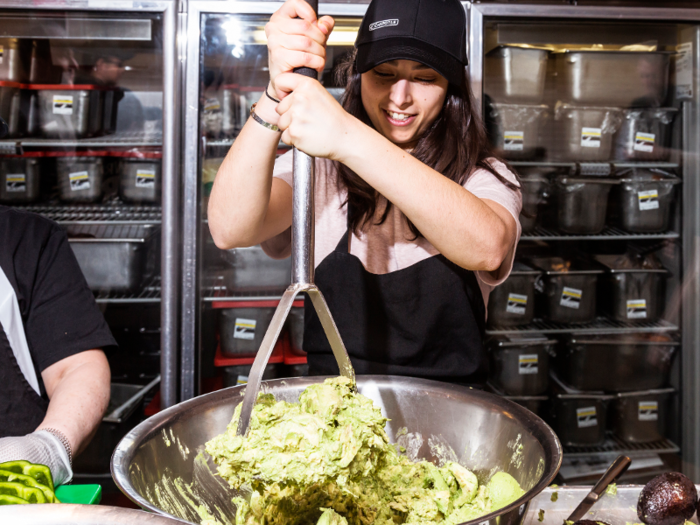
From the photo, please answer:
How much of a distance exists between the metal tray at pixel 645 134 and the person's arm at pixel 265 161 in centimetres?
195

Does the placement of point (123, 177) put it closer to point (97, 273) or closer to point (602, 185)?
point (97, 273)

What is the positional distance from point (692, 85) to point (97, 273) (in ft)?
8.83

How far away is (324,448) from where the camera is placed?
0.65 m

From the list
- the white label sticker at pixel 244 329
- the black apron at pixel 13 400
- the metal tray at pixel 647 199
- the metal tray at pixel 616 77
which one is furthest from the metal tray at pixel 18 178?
the metal tray at pixel 647 199

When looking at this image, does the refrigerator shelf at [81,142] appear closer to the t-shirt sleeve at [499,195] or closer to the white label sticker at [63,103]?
the white label sticker at [63,103]

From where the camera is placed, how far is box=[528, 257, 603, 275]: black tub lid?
259cm

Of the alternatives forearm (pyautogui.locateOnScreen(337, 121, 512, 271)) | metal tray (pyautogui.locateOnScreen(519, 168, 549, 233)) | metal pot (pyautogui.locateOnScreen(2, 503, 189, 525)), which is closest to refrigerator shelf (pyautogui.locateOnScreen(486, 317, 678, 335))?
metal tray (pyautogui.locateOnScreen(519, 168, 549, 233))

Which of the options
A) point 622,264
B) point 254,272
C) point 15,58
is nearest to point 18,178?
point 15,58

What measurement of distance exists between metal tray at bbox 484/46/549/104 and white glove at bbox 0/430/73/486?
2148 mm

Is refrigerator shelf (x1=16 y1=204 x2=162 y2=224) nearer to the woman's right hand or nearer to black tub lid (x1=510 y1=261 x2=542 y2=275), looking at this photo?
black tub lid (x1=510 y1=261 x2=542 y2=275)

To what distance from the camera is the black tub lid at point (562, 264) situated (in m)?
2.59

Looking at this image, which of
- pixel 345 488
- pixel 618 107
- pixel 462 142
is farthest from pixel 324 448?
pixel 618 107

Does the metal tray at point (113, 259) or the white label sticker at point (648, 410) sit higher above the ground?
the metal tray at point (113, 259)

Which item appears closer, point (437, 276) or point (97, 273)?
point (437, 276)
